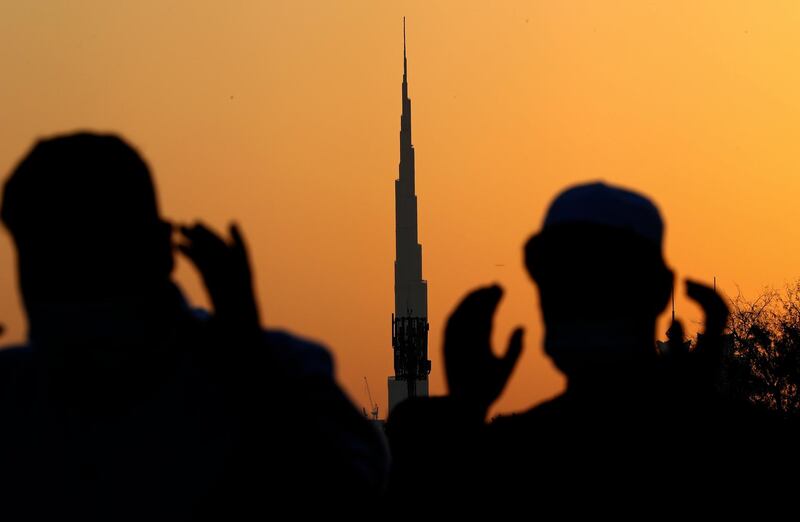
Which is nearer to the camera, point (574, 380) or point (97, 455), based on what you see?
point (97, 455)

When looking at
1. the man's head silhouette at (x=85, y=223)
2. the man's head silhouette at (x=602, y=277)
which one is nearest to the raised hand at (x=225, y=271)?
the man's head silhouette at (x=85, y=223)

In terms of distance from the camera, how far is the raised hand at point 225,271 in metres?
3.51

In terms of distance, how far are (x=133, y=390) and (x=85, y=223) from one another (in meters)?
0.35

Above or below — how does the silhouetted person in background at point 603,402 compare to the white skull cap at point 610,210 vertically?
below

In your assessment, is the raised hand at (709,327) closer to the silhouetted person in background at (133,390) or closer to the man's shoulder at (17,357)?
the silhouetted person in background at (133,390)

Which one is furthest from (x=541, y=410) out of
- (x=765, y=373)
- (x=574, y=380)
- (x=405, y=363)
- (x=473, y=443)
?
(x=405, y=363)

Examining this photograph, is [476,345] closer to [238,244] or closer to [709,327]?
[709,327]

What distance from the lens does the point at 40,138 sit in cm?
393

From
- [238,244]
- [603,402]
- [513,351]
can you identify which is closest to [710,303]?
[603,402]

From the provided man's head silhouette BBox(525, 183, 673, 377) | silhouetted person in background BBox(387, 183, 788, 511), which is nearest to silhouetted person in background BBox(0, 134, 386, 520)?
silhouetted person in background BBox(387, 183, 788, 511)

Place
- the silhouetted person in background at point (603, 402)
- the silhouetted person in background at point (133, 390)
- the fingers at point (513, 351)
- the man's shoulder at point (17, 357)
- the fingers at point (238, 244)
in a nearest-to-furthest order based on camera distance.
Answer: the fingers at point (238, 244), the silhouetted person in background at point (133, 390), the man's shoulder at point (17, 357), the fingers at point (513, 351), the silhouetted person in background at point (603, 402)

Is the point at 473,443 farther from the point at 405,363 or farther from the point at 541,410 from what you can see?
the point at 405,363

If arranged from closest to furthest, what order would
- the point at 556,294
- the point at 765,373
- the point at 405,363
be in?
1. the point at 556,294
2. the point at 765,373
3. the point at 405,363

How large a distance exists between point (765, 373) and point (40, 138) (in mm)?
60137
